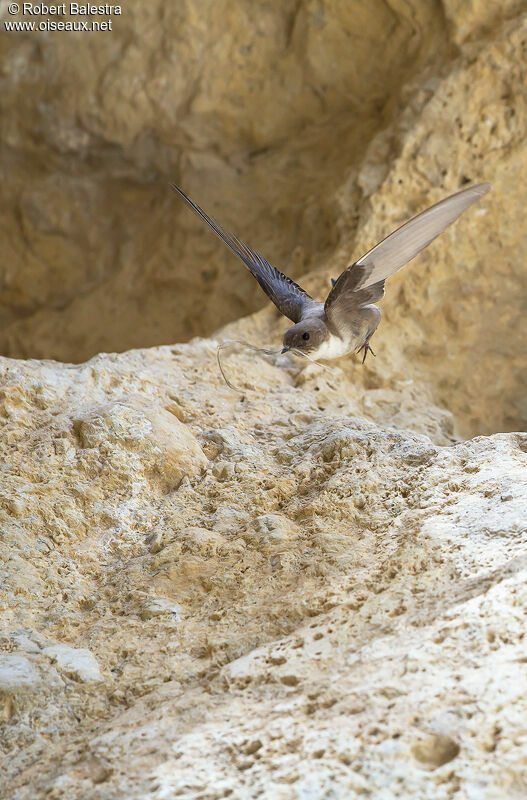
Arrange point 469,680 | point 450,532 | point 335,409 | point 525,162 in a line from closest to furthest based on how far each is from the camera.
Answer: point 469,680 < point 450,532 < point 335,409 < point 525,162

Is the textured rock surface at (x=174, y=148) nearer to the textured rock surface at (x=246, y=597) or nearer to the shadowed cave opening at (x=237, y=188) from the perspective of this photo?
the shadowed cave opening at (x=237, y=188)

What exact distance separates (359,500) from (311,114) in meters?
2.57

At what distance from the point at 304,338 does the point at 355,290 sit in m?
0.18

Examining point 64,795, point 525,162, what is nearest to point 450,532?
point 64,795

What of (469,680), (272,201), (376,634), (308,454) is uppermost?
(272,201)

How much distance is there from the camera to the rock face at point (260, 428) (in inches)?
51.1

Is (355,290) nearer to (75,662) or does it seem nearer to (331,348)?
(331,348)

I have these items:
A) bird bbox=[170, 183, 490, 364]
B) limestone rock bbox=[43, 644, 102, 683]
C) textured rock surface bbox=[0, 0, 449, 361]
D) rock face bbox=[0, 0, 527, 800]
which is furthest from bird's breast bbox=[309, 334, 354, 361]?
textured rock surface bbox=[0, 0, 449, 361]

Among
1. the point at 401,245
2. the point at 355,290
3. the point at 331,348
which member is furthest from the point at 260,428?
the point at 401,245

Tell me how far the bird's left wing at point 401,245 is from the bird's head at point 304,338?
9 cm

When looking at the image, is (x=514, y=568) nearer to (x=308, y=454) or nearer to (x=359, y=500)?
(x=359, y=500)

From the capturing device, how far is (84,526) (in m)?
1.90

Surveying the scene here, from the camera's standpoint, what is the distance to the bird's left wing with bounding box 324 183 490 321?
1816 millimetres

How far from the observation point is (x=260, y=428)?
2289mm
